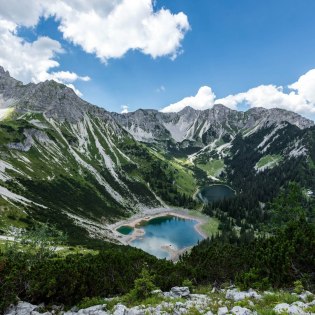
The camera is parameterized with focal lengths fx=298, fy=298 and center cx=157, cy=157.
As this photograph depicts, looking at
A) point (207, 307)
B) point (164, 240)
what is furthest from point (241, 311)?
point (164, 240)

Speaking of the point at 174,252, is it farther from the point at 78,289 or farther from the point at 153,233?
the point at 78,289

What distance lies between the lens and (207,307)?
74.1 feet

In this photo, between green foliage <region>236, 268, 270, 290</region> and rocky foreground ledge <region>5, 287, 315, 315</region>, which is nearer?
rocky foreground ledge <region>5, 287, 315, 315</region>

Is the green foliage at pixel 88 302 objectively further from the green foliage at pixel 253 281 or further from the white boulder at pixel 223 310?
the green foliage at pixel 253 281

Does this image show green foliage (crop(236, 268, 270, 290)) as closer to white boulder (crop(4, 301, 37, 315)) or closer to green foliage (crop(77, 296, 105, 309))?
green foliage (crop(77, 296, 105, 309))

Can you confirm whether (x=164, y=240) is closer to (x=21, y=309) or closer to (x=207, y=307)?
(x=21, y=309)

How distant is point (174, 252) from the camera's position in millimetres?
154375

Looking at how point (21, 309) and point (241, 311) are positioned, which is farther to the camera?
point (21, 309)

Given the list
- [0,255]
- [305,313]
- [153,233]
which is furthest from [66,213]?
[305,313]

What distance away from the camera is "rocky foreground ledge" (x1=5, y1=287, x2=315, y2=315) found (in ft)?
64.5

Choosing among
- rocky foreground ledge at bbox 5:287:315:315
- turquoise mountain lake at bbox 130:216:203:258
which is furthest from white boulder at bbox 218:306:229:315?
turquoise mountain lake at bbox 130:216:203:258

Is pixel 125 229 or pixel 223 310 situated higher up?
pixel 223 310

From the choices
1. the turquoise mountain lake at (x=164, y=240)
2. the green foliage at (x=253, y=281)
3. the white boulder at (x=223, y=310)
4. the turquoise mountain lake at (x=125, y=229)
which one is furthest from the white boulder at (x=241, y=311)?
the turquoise mountain lake at (x=125, y=229)

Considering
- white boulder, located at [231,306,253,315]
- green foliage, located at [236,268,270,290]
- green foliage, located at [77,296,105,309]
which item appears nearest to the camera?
white boulder, located at [231,306,253,315]
